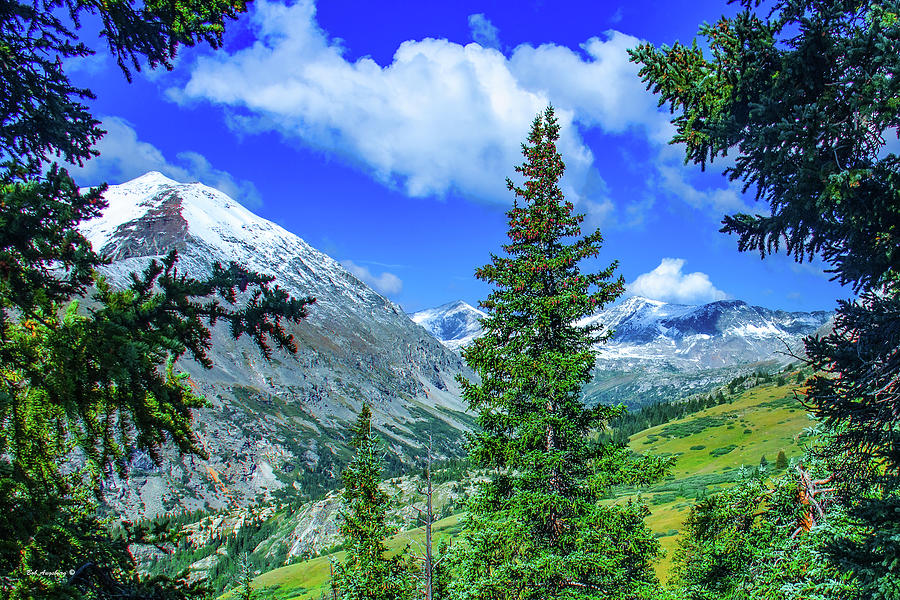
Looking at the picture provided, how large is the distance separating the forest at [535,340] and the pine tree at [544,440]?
0.06m

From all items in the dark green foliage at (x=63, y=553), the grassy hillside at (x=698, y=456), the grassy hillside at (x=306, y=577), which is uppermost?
the dark green foliage at (x=63, y=553)

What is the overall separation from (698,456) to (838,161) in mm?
101998

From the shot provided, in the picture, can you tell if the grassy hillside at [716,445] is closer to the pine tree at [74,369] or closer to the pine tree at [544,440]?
the pine tree at [544,440]

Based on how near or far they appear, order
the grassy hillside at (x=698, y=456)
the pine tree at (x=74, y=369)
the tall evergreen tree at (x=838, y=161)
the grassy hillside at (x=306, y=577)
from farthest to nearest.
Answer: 1. the grassy hillside at (x=306, y=577)
2. the grassy hillside at (x=698, y=456)
3. the tall evergreen tree at (x=838, y=161)
4. the pine tree at (x=74, y=369)

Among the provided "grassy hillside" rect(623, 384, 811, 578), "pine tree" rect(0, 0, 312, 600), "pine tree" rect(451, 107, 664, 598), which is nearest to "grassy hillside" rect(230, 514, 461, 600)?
"grassy hillside" rect(623, 384, 811, 578)

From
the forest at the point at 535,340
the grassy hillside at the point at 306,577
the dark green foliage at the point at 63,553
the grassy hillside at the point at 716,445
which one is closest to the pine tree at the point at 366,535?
the forest at the point at 535,340

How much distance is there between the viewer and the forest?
14.0 feet

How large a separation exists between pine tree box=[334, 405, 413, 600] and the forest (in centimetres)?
1426

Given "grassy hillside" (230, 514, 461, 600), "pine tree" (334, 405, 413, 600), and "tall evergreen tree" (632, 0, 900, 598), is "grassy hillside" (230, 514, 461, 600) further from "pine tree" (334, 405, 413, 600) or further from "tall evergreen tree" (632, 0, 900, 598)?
"tall evergreen tree" (632, 0, 900, 598)

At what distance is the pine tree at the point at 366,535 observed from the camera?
25344 mm

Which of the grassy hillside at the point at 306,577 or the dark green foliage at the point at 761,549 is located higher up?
the dark green foliage at the point at 761,549

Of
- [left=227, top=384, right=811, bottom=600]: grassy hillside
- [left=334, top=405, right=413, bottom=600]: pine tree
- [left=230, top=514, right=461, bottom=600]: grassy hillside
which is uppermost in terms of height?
[left=334, top=405, right=413, bottom=600]: pine tree

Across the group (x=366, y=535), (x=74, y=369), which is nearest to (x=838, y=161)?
(x=74, y=369)

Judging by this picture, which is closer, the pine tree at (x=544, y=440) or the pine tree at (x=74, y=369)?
the pine tree at (x=74, y=369)
